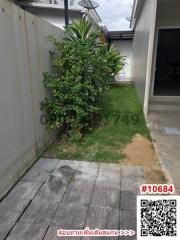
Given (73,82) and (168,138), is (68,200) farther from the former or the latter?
(168,138)

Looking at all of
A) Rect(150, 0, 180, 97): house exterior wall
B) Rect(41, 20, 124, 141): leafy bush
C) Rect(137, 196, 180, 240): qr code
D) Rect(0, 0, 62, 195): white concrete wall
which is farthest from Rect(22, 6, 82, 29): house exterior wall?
Rect(137, 196, 180, 240): qr code

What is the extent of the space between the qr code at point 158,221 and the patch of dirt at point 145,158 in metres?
0.75

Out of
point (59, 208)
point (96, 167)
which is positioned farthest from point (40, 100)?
point (59, 208)

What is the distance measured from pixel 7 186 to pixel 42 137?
3.88 feet

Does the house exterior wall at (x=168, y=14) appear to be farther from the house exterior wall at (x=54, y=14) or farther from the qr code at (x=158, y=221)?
the qr code at (x=158, y=221)

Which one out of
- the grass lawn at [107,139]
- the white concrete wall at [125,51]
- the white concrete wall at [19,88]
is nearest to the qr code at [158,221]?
the grass lawn at [107,139]

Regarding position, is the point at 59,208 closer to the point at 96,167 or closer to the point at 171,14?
the point at 96,167

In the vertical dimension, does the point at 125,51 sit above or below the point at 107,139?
above

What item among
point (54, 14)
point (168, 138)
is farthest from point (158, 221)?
point (54, 14)

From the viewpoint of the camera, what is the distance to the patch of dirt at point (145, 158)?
113 inches

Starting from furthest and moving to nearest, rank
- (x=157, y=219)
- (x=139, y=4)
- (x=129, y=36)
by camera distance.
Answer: (x=129, y=36), (x=139, y=4), (x=157, y=219)

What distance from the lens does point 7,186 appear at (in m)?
2.50

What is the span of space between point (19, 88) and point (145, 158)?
7.38 feet

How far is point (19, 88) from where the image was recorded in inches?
107
